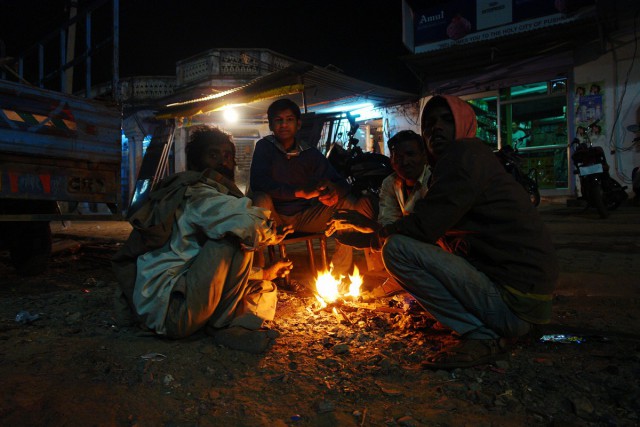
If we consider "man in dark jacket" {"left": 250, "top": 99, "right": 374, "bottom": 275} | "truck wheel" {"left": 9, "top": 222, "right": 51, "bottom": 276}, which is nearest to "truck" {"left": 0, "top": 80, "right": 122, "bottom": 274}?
"truck wheel" {"left": 9, "top": 222, "right": 51, "bottom": 276}

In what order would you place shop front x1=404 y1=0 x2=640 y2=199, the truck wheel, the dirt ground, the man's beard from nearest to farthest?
1. the dirt ground
2. the man's beard
3. the truck wheel
4. shop front x1=404 y1=0 x2=640 y2=199

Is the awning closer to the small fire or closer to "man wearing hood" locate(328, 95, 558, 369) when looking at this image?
the small fire

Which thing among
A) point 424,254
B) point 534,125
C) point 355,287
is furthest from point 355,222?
point 534,125

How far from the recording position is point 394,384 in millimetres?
2035

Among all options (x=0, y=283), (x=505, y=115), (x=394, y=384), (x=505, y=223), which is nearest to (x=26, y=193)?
(x=0, y=283)

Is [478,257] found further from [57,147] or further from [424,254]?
[57,147]

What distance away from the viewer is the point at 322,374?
Answer: 2178 mm

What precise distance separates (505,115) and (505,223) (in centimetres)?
1171

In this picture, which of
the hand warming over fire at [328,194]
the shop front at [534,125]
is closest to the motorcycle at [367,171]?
the hand warming over fire at [328,194]

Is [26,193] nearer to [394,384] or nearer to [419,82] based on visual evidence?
[394,384]

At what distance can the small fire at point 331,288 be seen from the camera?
3.45 meters

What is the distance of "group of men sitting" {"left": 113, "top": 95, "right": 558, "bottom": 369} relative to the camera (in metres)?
2.13

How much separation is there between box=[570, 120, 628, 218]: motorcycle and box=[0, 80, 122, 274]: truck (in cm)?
802

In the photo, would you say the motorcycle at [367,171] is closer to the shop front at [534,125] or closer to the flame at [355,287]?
the flame at [355,287]
